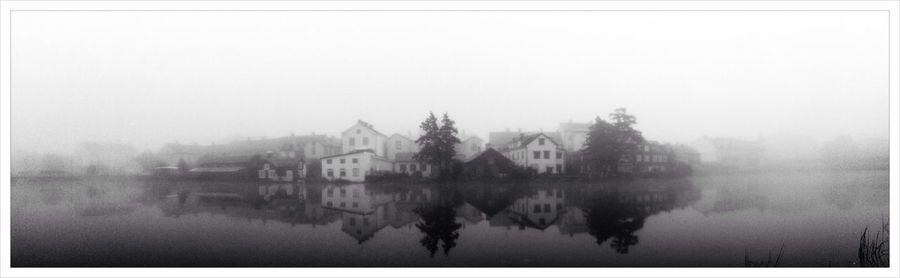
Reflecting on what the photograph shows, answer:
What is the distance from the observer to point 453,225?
9852 mm

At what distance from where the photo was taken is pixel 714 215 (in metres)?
10.7

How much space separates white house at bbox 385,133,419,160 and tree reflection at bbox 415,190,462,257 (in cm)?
600

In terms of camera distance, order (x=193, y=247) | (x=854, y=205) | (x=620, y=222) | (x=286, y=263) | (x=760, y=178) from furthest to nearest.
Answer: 1. (x=760, y=178)
2. (x=854, y=205)
3. (x=620, y=222)
4. (x=193, y=247)
5. (x=286, y=263)

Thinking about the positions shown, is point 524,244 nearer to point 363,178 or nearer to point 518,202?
point 518,202

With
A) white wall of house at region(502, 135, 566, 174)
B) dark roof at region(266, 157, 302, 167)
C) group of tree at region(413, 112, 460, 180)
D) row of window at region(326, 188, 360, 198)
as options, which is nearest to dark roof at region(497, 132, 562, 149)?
white wall of house at region(502, 135, 566, 174)

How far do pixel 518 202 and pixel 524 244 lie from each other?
17.9ft

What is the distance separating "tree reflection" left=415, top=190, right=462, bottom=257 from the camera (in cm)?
823

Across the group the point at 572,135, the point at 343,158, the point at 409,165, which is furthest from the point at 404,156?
the point at 572,135

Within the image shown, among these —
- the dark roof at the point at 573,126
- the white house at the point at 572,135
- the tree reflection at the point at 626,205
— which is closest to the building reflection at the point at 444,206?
the tree reflection at the point at 626,205

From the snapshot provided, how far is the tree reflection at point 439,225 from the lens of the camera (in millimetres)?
8234

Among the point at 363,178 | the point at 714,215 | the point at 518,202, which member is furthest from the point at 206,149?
the point at 714,215

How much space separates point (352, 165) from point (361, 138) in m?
1.27

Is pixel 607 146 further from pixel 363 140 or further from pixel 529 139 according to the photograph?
pixel 363 140

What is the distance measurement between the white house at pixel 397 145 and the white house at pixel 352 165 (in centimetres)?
54
